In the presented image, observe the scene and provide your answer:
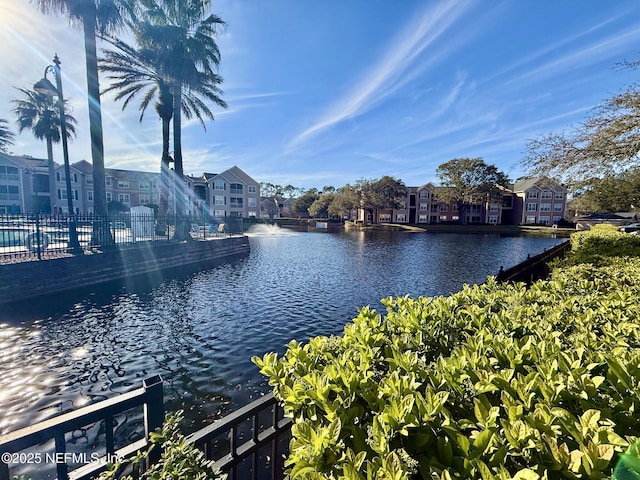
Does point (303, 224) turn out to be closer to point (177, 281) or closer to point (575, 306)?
point (177, 281)

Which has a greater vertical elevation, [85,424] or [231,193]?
[231,193]

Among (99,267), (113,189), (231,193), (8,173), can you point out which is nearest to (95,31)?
(99,267)

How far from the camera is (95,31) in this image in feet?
48.4

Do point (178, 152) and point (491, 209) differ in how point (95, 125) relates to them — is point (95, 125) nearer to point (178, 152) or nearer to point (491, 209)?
point (178, 152)

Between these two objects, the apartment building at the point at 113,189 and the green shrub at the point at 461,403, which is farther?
the apartment building at the point at 113,189

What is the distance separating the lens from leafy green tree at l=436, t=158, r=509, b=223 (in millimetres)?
59438

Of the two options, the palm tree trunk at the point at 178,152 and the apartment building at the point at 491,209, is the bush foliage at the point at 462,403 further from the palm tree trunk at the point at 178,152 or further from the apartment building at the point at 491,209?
the apartment building at the point at 491,209

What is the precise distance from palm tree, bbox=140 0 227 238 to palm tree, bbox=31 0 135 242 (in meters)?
3.08

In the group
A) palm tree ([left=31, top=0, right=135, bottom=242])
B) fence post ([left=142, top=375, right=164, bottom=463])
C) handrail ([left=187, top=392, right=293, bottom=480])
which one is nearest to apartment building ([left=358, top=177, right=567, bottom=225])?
palm tree ([left=31, top=0, right=135, bottom=242])

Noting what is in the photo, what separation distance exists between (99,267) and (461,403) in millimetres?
15016

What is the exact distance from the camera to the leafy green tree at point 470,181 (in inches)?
2340

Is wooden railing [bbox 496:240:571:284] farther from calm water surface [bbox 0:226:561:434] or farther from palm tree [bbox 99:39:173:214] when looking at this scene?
palm tree [bbox 99:39:173:214]

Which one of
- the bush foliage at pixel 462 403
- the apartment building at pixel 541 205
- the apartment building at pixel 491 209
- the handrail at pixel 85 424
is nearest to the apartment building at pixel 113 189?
the apartment building at pixel 491 209

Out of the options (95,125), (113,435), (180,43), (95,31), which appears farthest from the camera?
(180,43)
